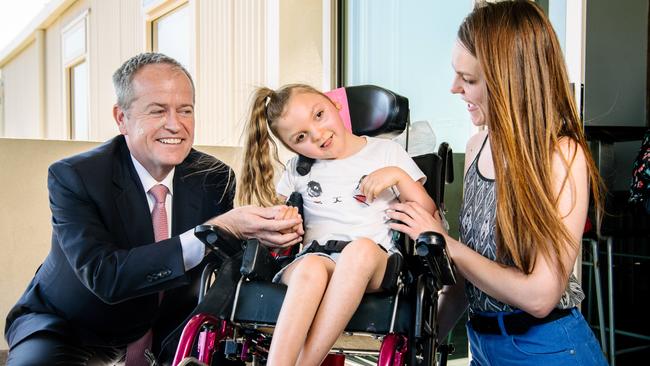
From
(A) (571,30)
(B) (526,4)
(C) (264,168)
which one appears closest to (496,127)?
(B) (526,4)

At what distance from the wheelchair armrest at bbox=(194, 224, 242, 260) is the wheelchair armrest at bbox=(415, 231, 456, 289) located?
414 millimetres

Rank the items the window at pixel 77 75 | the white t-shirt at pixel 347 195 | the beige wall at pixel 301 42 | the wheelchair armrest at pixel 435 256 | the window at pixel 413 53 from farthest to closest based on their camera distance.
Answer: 1. the window at pixel 77 75
2. the beige wall at pixel 301 42
3. the window at pixel 413 53
4. the white t-shirt at pixel 347 195
5. the wheelchair armrest at pixel 435 256

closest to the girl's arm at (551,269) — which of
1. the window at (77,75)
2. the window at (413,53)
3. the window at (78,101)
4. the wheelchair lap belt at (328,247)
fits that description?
the wheelchair lap belt at (328,247)

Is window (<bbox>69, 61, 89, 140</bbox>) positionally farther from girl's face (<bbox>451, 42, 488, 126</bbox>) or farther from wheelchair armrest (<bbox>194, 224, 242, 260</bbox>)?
girl's face (<bbox>451, 42, 488, 126</bbox>)

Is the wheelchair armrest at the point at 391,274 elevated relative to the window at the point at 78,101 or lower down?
lower down

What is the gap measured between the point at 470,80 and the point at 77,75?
8.18 metres

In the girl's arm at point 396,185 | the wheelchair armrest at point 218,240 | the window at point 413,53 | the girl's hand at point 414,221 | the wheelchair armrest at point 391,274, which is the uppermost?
the window at point 413,53

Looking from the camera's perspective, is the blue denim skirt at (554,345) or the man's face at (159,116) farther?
the man's face at (159,116)

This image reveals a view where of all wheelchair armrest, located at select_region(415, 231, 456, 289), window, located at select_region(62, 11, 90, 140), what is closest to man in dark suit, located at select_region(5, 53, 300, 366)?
wheelchair armrest, located at select_region(415, 231, 456, 289)

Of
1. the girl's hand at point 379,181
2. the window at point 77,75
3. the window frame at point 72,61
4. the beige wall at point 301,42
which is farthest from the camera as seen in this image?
the window at point 77,75

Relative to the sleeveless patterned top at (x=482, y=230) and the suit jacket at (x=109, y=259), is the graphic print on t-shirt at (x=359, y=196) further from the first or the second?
the suit jacket at (x=109, y=259)

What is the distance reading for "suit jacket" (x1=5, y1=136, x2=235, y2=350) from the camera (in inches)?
59.5

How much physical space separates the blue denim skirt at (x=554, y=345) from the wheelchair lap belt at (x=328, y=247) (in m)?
0.42

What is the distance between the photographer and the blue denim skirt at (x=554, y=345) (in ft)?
4.02
